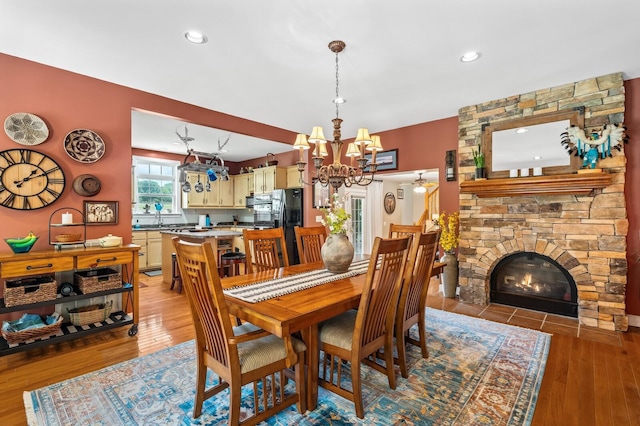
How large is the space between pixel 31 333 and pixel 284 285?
2.27 m

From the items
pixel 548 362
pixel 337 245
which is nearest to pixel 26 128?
pixel 337 245

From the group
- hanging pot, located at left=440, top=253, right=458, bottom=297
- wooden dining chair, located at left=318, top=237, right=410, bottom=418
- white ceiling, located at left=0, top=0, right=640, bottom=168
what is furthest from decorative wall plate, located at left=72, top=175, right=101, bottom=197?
hanging pot, located at left=440, top=253, right=458, bottom=297

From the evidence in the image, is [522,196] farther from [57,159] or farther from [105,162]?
[57,159]

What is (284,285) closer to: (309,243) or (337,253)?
(337,253)

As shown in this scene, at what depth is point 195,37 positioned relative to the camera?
8.19ft

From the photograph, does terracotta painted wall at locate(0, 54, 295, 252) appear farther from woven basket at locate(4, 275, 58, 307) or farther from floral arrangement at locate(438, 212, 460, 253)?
floral arrangement at locate(438, 212, 460, 253)

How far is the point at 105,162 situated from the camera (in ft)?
10.8

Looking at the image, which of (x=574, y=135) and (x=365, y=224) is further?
(x=365, y=224)

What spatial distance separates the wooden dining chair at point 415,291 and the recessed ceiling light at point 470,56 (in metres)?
1.71

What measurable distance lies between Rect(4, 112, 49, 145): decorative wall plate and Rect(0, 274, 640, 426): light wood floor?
6.39ft

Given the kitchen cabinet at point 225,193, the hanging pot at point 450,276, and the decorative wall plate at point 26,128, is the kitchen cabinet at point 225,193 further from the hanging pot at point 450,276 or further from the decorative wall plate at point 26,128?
the hanging pot at point 450,276

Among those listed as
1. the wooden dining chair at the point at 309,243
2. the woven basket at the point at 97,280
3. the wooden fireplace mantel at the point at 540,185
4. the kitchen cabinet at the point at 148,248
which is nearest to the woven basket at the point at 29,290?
the woven basket at the point at 97,280

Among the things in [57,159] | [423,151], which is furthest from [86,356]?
[423,151]

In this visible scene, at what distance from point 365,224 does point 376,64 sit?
4.99 m
